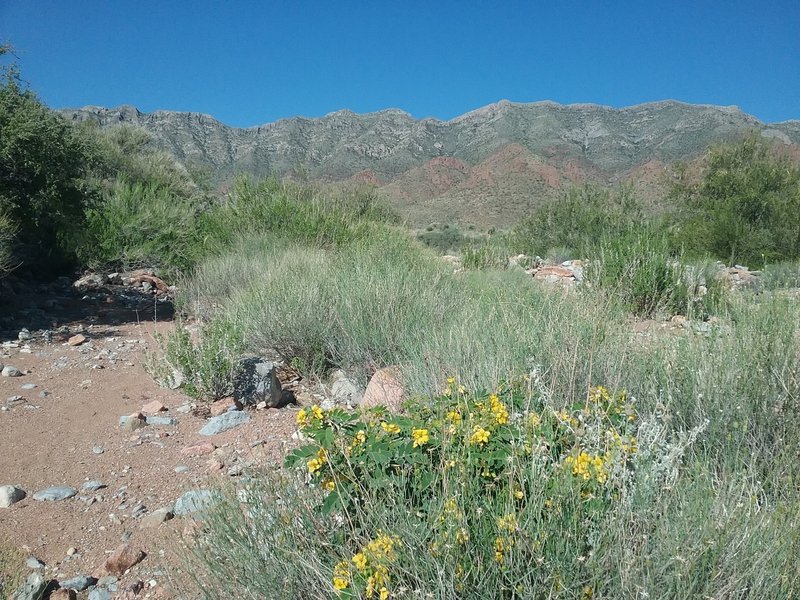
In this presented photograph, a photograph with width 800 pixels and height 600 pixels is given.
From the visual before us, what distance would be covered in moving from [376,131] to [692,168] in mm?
42459

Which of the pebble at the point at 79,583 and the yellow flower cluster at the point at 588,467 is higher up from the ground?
the yellow flower cluster at the point at 588,467

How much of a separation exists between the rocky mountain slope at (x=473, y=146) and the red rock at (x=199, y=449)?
38346mm

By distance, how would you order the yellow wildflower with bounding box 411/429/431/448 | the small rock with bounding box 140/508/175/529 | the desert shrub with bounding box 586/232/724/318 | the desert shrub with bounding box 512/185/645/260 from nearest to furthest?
the yellow wildflower with bounding box 411/429/431/448 → the small rock with bounding box 140/508/175/529 → the desert shrub with bounding box 586/232/724/318 → the desert shrub with bounding box 512/185/645/260

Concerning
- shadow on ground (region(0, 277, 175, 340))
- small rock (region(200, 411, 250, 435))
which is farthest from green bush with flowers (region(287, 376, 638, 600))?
shadow on ground (region(0, 277, 175, 340))

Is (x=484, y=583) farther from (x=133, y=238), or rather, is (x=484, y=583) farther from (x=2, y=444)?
(x=133, y=238)

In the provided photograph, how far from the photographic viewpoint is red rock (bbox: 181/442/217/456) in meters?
4.37

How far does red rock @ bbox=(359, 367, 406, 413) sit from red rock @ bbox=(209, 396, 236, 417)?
1.33 metres

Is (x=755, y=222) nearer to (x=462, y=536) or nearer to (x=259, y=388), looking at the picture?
(x=259, y=388)

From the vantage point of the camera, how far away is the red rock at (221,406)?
5.16m

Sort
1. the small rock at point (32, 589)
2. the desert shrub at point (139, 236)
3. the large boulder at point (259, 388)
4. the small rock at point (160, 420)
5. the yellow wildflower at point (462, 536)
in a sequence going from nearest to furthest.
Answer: the yellow wildflower at point (462, 536) < the small rock at point (32, 589) < the small rock at point (160, 420) < the large boulder at point (259, 388) < the desert shrub at point (139, 236)

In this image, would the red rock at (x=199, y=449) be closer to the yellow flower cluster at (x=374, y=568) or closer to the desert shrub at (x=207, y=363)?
the desert shrub at (x=207, y=363)

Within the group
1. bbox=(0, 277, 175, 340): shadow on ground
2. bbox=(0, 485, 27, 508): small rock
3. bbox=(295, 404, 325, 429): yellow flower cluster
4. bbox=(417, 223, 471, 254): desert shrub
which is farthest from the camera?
bbox=(417, 223, 471, 254): desert shrub

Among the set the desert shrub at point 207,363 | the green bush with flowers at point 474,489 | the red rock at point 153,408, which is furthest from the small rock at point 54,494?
the green bush with flowers at point 474,489

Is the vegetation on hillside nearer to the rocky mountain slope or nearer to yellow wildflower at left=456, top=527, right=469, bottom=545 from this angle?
yellow wildflower at left=456, top=527, right=469, bottom=545
